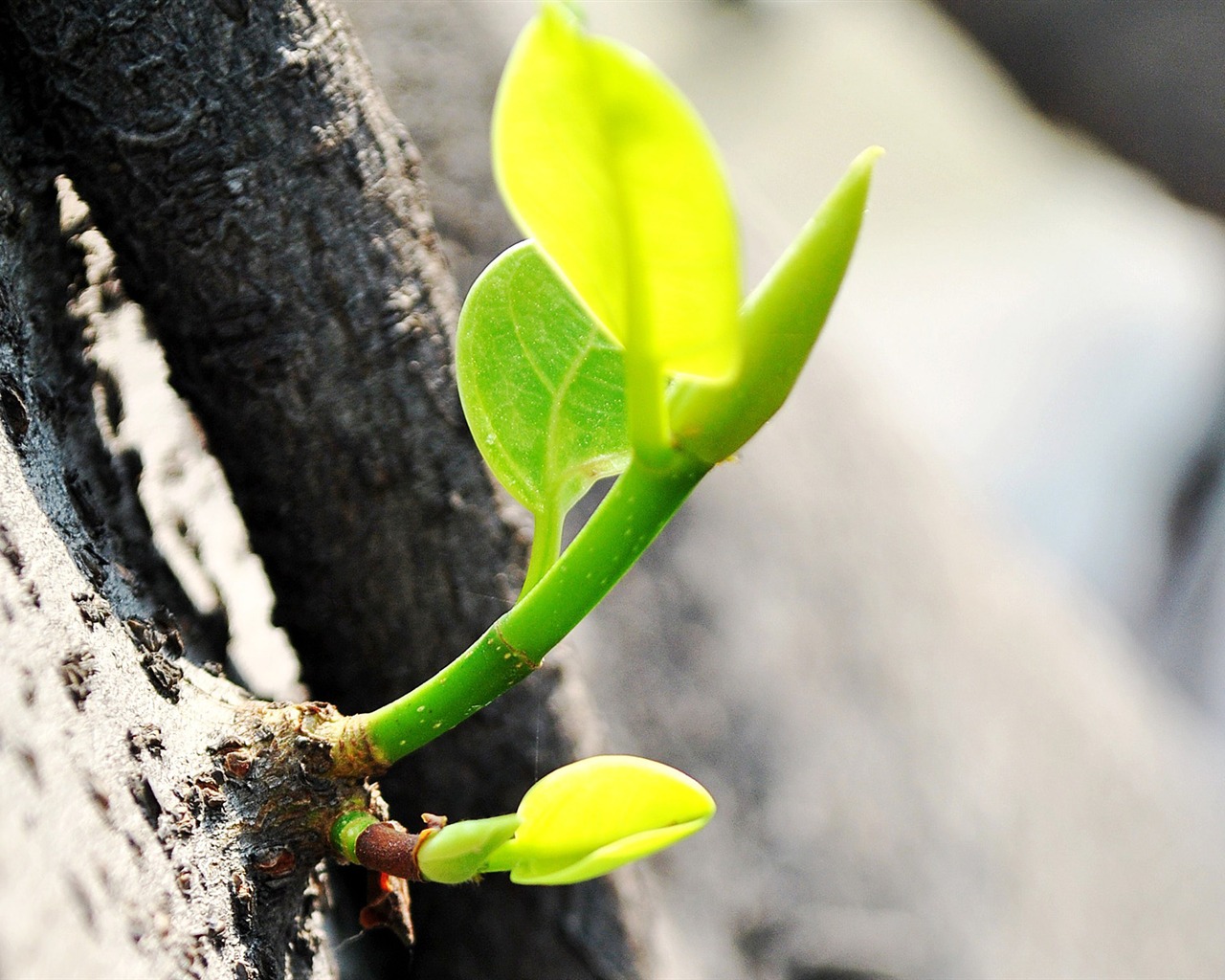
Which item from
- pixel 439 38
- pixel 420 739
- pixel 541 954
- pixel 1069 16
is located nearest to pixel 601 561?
pixel 420 739

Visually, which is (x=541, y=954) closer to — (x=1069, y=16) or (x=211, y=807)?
(x=211, y=807)

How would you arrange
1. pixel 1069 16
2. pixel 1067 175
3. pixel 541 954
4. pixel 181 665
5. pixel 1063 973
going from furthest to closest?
pixel 1067 175 → pixel 1069 16 → pixel 1063 973 → pixel 541 954 → pixel 181 665

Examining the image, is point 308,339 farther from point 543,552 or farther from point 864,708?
point 864,708

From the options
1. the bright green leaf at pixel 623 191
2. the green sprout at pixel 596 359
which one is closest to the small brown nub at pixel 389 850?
the green sprout at pixel 596 359

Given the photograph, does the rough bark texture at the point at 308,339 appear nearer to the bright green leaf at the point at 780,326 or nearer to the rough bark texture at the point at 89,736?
the rough bark texture at the point at 89,736

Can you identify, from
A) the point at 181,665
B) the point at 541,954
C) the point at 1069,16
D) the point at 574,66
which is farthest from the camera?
the point at 1069,16

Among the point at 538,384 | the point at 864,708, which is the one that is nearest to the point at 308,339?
the point at 538,384

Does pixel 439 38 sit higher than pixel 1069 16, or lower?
lower

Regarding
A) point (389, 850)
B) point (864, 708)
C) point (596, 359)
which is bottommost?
point (864, 708)
